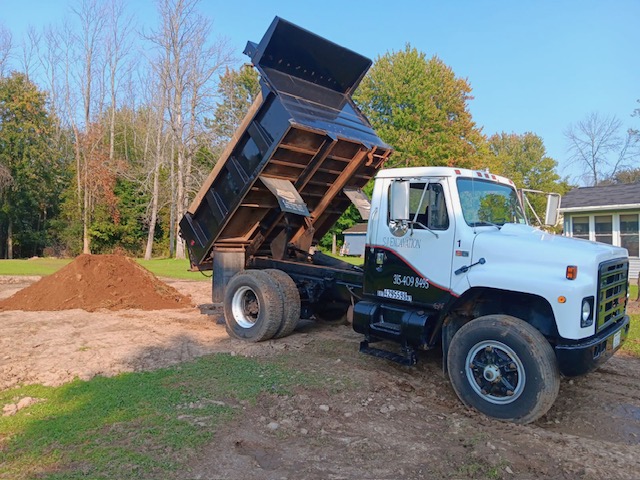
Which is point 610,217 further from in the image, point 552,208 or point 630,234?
point 552,208

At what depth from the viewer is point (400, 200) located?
5273 mm

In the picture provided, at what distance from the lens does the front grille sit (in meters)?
4.71

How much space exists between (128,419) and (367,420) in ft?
7.28

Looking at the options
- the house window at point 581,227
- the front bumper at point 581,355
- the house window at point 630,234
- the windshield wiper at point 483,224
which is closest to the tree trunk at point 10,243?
the house window at point 581,227

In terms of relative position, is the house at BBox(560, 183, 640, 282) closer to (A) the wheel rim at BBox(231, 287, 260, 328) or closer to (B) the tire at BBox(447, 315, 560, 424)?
(A) the wheel rim at BBox(231, 287, 260, 328)

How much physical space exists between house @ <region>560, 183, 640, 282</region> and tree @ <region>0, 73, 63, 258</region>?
3478 centimetres

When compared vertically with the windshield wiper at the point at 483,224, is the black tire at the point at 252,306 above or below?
below

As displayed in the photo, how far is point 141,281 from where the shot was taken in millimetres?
11617

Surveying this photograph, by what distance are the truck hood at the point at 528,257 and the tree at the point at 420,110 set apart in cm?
3217

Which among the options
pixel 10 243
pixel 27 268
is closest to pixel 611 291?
pixel 27 268

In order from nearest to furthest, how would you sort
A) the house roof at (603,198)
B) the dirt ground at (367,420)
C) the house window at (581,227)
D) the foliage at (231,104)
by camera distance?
the dirt ground at (367,420) < the house roof at (603,198) < the house window at (581,227) < the foliage at (231,104)

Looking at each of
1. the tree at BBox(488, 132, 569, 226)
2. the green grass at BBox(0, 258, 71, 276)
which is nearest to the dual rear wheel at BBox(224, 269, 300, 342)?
the green grass at BBox(0, 258, 71, 276)

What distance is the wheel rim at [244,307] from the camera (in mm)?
7770

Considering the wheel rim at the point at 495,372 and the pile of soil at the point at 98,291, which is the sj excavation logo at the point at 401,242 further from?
the pile of soil at the point at 98,291
